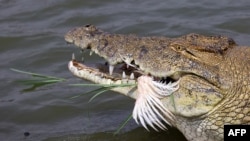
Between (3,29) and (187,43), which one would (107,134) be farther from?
(3,29)

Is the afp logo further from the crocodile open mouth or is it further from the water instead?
the water

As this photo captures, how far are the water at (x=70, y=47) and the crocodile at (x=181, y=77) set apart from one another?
1.96ft

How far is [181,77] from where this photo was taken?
3857 millimetres

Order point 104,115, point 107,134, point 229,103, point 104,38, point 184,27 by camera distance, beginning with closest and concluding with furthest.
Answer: point 229,103 → point 104,38 → point 107,134 → point 104,115 → point 184,27

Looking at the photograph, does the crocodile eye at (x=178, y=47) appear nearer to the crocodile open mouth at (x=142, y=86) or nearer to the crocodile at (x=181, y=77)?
the crocodile at (x=181, y=77)

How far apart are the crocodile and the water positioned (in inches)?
23.6

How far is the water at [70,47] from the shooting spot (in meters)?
4.72

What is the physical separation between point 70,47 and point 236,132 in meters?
2.87

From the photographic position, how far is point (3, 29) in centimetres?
683

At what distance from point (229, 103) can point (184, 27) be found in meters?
2.81

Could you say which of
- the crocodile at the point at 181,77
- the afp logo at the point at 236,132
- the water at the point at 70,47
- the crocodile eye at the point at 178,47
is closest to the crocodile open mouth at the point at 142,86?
the crocodile at the point at 181,77

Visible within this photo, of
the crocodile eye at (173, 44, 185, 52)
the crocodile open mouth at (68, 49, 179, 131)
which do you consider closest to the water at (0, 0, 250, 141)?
the crocodile open mouth at (68, 49, 179, 131)

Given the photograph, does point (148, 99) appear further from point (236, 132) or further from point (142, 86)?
point (236, 132)

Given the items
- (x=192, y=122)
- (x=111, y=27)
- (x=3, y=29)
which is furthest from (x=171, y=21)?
(x=192, y=122)
